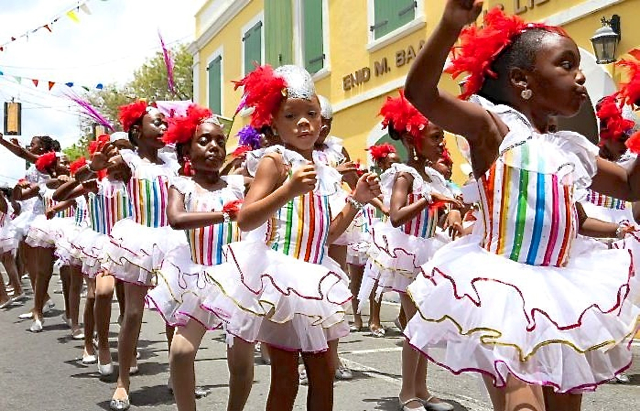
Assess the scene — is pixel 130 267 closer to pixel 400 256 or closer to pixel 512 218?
pixel 400 256

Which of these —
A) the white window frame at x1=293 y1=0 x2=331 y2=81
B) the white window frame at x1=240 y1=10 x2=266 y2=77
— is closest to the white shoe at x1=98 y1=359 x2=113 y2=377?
the white window frame at x1=293 y1=0 x2=331 y2=81

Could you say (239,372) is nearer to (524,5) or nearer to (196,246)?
(196,246)

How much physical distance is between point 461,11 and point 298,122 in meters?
1.51

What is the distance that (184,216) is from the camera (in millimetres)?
4324

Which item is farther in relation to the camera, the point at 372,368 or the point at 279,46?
the point at 279,46

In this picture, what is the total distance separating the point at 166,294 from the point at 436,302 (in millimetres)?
2296

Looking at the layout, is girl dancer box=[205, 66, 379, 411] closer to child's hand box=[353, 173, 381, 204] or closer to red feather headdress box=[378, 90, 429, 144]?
child's hand box=[353, 173, 381, 204]

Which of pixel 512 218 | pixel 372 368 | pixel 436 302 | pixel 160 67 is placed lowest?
pixel 372 368

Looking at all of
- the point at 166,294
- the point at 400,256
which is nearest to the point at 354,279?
the point at 400,256

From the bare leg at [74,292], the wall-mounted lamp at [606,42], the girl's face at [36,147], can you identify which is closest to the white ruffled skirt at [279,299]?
the bare leg at [74,292]

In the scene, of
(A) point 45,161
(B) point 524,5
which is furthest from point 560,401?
(B) point 524,5

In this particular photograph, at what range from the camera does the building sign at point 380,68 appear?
12359mm

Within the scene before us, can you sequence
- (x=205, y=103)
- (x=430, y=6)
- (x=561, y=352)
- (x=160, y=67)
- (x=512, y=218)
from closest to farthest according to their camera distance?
(x=561, y=352) → (x=512, y=218) → (x=430, y=6) → (x=205, y=103) → (x=160, y=67)

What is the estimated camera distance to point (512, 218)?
2.76 meters
